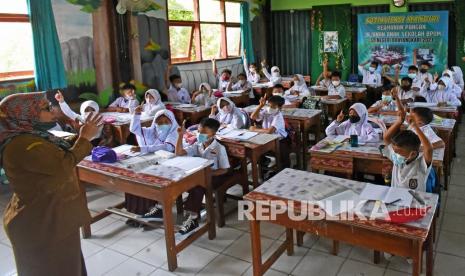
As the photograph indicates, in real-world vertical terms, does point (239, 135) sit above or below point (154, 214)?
above

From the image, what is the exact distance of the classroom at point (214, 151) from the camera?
198cm

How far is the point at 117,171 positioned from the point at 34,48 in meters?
3.29

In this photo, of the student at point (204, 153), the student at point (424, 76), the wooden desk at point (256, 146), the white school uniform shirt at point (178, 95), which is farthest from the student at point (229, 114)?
the student at point (424, 76)

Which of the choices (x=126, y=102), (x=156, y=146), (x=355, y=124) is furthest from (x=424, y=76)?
(x=156, y=146)

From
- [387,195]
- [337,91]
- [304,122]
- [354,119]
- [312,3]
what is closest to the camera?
[387,195]

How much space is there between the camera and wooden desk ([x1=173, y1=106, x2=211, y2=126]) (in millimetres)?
6074

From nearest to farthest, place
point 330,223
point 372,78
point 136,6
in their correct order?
point 330,223 < point 136,6 < point 372,78

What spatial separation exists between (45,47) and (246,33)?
17.1ft

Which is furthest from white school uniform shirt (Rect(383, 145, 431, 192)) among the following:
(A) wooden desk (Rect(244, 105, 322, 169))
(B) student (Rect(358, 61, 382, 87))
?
(B) student (Rect(358, 61, 382, 87))

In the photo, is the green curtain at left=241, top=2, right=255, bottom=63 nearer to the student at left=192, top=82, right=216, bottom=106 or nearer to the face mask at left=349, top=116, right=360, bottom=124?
the student at left=192, top=82, right=216, bottom=106

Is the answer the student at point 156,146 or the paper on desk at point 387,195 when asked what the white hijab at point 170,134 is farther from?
A: the paper on desk at point 387,195

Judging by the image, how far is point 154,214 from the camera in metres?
3.66

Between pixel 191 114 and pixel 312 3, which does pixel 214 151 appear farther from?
pixel 312 3

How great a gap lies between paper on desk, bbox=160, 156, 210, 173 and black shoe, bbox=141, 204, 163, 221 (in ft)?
2.10
